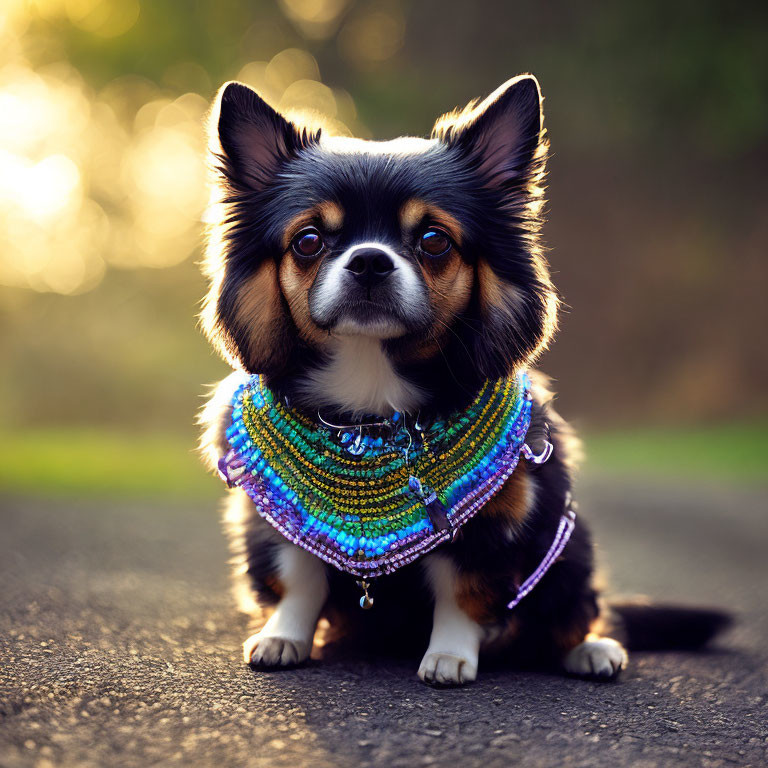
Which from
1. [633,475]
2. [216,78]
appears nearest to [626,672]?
[633,475]

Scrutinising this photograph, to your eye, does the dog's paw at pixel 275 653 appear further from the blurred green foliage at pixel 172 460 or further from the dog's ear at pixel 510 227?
the blurred green foliage at pixel 172 460

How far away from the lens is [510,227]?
8.02 ft

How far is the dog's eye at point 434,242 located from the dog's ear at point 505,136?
0.92ft

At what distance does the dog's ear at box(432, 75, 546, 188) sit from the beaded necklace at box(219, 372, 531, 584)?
62 centimetres

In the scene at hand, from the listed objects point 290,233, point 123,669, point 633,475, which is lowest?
point 633,475

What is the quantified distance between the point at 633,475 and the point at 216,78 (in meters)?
6.73

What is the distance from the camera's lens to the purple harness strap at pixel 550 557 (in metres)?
2.41

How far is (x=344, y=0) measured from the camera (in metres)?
10.9

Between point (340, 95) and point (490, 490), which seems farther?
point (340, 95)

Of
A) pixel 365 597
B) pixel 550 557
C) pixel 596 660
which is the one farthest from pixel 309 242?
pixel 596 660

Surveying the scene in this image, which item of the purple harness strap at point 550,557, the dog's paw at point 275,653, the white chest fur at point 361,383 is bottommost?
the dog's paw at point 275,653

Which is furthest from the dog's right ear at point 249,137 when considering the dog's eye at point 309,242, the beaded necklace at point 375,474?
the beaded necklace at point 375,474

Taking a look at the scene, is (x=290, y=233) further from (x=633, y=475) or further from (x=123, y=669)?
(x=633, y=475)

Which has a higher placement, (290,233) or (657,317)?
(290,233)
